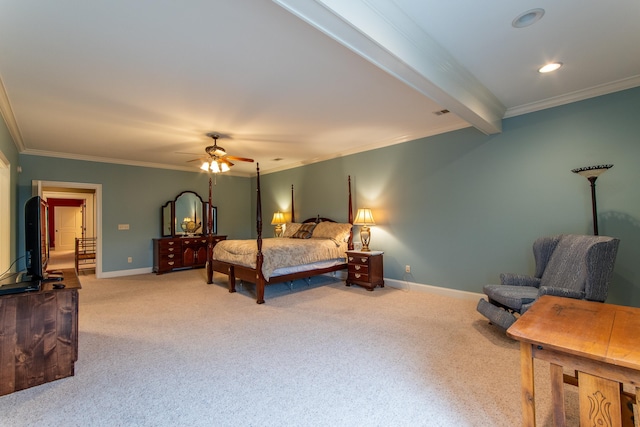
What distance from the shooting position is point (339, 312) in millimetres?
3600

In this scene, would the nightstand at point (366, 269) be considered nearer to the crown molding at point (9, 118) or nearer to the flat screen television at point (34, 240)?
the flat screen television at point (34, 240)

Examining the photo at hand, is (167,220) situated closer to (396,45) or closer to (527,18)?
(396,45)

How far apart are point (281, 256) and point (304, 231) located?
5.21ft

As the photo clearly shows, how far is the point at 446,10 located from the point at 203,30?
5.56 ft

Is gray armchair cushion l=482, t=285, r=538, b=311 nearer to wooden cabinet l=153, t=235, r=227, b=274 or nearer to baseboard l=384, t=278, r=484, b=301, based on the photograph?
baseboard l=384, t=278, r=484, b=301

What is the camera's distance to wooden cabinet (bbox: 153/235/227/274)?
620 cm

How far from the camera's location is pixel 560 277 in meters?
2.74

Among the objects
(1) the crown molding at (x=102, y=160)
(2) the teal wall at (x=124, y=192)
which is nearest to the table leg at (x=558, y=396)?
A: (2) the teal wall at (x=124, y=192)

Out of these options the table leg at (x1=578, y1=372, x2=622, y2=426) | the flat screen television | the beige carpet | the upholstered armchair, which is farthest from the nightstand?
the flat screen television

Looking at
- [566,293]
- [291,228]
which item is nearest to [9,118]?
[291,228]

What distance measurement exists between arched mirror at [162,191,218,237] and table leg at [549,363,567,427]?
249 inches

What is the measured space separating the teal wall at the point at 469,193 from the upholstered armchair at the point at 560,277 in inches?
19.4

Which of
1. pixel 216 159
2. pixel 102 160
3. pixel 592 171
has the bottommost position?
pixel 592 171

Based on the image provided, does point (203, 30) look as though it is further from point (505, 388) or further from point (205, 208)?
point (205, 208)
